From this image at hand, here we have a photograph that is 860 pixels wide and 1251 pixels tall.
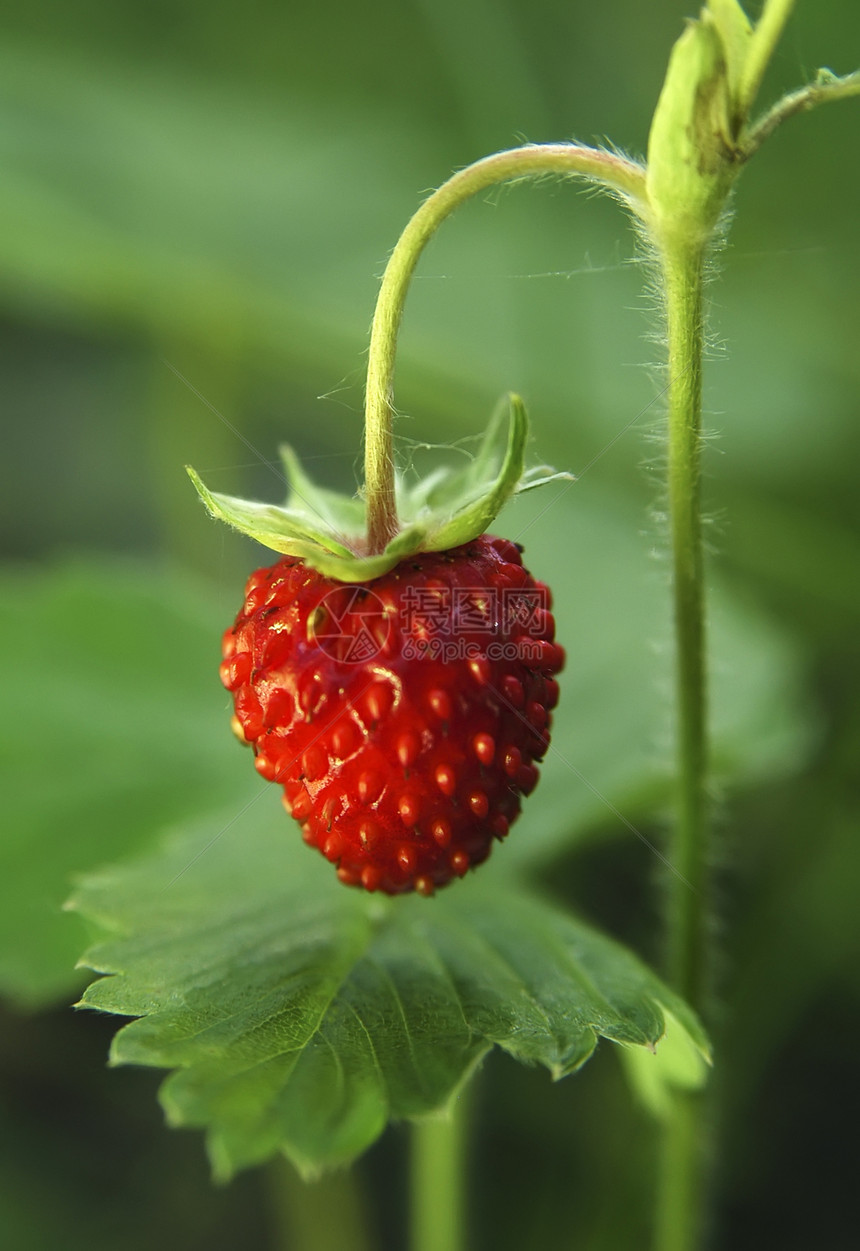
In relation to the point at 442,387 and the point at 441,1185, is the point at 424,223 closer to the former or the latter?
the point at 441,1185

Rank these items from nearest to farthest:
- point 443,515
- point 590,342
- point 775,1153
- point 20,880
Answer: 1. point 443,515
2. point 20,880
3. point 775,1153
4. point 590,342

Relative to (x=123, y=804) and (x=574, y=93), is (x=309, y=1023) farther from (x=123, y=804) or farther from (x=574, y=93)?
(x=574, y=93)

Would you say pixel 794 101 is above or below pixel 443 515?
above

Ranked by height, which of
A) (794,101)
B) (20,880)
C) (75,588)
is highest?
(794,101)

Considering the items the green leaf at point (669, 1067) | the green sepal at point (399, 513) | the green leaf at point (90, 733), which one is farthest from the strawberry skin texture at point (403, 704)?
the green leaf at point (90, 733)

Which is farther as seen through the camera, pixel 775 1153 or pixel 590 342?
pixel 590 342

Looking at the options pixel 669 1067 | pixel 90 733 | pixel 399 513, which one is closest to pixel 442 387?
pixel 90 733

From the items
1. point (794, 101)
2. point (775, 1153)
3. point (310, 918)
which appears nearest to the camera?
point (794, 101)

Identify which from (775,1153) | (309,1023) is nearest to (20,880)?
(309,1023)
